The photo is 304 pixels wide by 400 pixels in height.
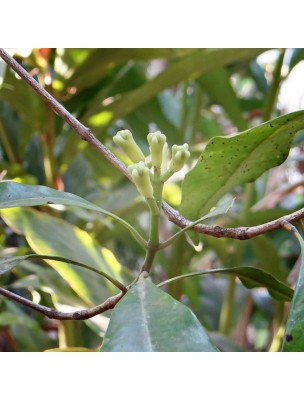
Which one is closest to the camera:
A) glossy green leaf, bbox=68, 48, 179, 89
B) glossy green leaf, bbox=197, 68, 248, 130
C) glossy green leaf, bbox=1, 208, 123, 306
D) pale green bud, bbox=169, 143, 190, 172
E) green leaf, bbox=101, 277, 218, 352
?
green leaf, bbox=101, 277, 218, 352

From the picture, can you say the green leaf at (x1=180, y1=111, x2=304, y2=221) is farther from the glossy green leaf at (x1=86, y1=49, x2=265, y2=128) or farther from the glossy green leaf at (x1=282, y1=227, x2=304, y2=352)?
the glossy green leaf at (x1=86, y1=49, x2=265, y2=128)

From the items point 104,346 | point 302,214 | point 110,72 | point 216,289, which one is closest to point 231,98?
point 110,72

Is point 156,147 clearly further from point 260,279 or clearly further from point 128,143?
point 260,279

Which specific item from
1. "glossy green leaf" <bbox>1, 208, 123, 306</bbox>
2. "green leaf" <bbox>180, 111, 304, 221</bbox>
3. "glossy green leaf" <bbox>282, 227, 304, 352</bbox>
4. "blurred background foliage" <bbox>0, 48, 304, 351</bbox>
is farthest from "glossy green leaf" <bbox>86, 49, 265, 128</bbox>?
"glossy green leaf" <bbox>282, 227, 304, 352</bbox>

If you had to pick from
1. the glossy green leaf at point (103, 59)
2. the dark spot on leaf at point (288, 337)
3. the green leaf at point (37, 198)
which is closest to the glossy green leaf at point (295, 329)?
the dark spot on leaf at point (288, 337)

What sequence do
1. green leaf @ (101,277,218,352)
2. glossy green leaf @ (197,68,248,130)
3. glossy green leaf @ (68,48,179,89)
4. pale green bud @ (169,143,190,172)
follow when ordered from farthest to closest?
1. glossy green leaf @ (197,68,248,130)
2. glossy green leaf @ (68,48,179,89)
3. pale green bud @ (169,143,190,172)
4. green leaf @ (101,277,218,352)

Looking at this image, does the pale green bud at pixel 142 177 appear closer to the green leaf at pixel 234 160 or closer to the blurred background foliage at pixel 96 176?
the green leaf at pixel 234 160
